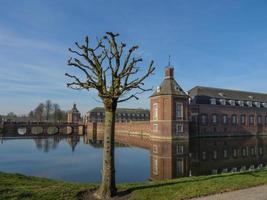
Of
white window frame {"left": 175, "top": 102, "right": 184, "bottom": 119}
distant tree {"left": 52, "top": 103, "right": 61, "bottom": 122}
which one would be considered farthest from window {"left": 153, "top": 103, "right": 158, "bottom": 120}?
distant tree {"left": 52, "top": 103, "right": 61, "bottom": 122}

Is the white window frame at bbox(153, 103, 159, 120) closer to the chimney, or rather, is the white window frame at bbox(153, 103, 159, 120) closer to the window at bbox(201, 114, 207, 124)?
the chimney

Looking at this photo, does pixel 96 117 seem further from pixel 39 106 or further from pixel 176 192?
pixel 176 192

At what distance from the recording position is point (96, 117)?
81.4 metres

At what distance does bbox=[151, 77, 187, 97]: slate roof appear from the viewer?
1353 inches

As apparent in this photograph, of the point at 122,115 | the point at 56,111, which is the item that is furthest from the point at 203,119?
the point at 56,111

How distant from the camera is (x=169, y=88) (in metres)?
34.6

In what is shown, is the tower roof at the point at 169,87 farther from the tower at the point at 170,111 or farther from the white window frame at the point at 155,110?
the white window frame at the point at 155,110

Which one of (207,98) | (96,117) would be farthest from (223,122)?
(96,117)

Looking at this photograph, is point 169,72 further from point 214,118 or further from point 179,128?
point 214,118

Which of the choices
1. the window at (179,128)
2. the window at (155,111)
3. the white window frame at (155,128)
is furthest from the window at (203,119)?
the white window frame at (155,128)

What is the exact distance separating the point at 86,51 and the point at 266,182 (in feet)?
21.9

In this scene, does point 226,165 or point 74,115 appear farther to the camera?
point 74,115

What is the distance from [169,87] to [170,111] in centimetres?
330

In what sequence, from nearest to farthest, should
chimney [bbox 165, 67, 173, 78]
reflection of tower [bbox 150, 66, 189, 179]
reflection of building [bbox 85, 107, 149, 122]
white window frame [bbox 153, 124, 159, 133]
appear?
reflection of tower [bbox 150, 66, 189, 179], white window frame [bbox 153, 124, 159, 133], chimney [bbox 165, 67, 173, 78], reflection of building [bbox 85, 107, 149, 122]
